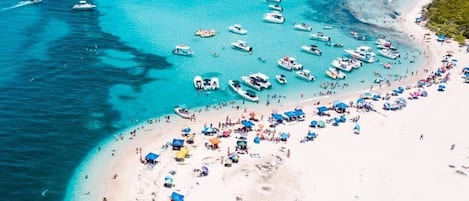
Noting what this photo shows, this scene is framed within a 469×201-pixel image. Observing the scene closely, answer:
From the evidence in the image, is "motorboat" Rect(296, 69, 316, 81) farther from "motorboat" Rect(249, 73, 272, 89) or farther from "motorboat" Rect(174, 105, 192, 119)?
"motorboat" Rect(174, 105, 192, 119)

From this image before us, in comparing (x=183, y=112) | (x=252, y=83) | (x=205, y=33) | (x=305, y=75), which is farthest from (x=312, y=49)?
(x=183, y=112)

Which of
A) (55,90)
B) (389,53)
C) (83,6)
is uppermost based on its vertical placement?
(83,6)

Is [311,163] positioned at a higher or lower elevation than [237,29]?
lower

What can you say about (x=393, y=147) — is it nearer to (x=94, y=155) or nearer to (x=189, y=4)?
(x=94, y=155)

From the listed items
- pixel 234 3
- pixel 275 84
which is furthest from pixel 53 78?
pixel 234 3

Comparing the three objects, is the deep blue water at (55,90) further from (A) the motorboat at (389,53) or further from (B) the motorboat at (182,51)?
(A) the motorboat at (389,53)

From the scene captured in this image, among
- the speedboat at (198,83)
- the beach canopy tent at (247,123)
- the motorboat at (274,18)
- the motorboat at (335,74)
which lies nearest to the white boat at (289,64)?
the motorboat at (335,74)

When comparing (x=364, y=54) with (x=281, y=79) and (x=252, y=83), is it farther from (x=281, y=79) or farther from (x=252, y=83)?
(x=252, y=83)

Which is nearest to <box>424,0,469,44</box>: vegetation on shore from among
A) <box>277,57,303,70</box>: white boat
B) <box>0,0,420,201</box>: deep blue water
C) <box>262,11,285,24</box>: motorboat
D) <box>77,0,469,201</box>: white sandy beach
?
<box>0,0,420,201</box>: deep blue water
